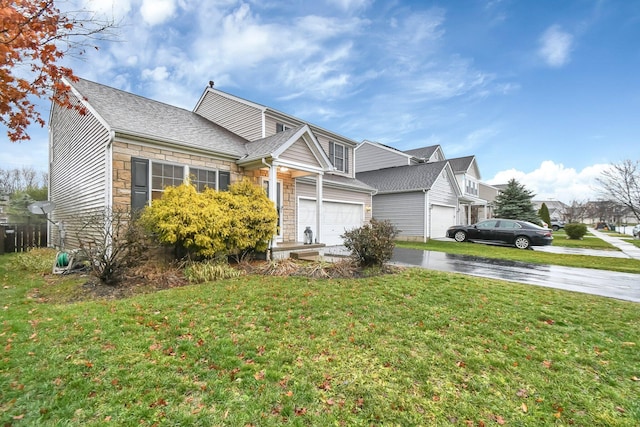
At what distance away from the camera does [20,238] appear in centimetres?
1288

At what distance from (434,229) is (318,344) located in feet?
58.1

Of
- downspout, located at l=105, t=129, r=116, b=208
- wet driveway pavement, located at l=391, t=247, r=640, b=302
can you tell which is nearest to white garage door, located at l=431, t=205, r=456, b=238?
wet driveway pavement, located at l=391, t=247, r=640, b=302

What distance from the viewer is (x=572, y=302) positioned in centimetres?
556

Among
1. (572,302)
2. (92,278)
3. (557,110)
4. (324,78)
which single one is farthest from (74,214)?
(557,110)

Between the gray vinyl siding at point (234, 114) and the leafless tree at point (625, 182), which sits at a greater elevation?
the gray vinyl siding at point (234, 114)

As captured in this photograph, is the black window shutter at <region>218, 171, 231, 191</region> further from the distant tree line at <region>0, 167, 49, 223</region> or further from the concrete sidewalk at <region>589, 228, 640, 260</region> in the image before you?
the concrete sidewalk at <region>589, 228, 640, 260</region>

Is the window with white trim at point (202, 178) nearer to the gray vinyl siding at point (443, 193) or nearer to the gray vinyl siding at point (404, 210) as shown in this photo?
the gray vinyl siding at point (404, 210)

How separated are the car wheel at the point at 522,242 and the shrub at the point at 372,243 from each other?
1157cm

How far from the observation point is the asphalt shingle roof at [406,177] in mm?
18406

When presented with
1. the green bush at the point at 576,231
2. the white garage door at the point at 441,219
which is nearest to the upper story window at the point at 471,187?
the white garage door at the point at 441,219

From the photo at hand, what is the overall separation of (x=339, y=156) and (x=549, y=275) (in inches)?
451

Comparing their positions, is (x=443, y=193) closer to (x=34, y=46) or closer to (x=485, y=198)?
(x=485, y=198)

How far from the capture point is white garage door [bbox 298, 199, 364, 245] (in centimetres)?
1313

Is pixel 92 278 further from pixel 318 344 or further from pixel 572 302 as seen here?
pixel 572 302
